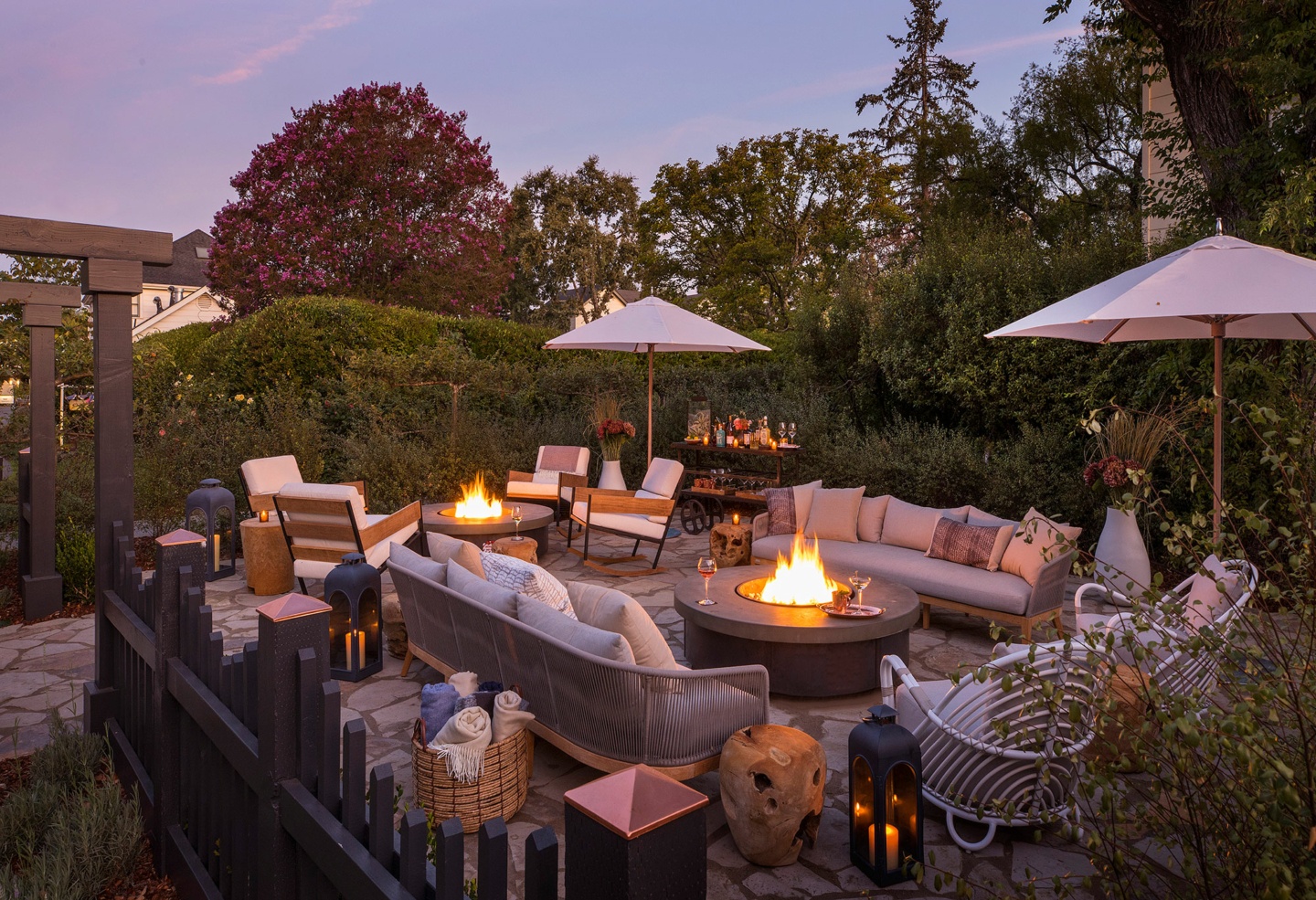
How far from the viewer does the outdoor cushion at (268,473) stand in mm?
7609

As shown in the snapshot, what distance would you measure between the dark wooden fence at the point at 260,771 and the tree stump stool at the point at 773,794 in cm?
113

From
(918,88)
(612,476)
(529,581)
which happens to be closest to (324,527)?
(529,581)

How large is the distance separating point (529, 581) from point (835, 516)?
12.7ft

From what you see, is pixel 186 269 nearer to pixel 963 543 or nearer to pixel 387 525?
pixel 387 525

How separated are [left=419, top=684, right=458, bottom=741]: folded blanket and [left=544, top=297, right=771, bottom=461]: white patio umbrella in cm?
582

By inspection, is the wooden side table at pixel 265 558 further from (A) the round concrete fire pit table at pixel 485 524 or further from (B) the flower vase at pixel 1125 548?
(B) the flower vase at pixel 1125 548

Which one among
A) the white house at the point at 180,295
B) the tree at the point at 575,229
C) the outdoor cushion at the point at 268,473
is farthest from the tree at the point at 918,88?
the white house at the point at 180,295

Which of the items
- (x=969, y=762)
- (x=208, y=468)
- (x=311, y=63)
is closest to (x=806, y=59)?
(x=311, y=63)

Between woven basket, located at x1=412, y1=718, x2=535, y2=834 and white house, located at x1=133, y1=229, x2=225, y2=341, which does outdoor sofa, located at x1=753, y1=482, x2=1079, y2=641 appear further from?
white house, located at x1=133, y1=229, x2=225, y2=341

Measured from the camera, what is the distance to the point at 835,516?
23.9 ft

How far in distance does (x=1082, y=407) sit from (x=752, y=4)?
28.3ft

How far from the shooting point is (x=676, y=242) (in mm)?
25156

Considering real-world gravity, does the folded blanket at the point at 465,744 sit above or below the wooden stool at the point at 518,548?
below

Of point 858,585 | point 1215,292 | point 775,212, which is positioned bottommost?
point 858,585
